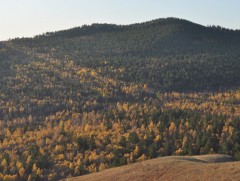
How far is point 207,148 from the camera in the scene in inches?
5650

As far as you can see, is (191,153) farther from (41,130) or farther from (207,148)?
(41,130)

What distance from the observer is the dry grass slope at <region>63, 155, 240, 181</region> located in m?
93.2

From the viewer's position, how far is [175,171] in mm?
A: 99250

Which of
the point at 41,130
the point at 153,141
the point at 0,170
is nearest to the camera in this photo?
the point at 0,170

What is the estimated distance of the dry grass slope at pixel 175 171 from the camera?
93.2 meters

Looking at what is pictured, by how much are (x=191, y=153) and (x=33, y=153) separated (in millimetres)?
48241

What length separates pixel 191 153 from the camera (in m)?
142

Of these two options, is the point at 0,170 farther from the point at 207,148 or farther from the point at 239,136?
the point at 239,136

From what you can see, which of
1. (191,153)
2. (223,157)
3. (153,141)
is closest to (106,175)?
(223,157)

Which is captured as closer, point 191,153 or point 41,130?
point 191,153

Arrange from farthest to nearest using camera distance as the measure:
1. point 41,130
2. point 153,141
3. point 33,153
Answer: point 41,130
point 153,141
point 33,153

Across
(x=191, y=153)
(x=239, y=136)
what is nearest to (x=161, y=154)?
(x=191, y=153)

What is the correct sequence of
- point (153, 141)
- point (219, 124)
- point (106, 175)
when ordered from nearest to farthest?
point (106, 175) → point (153, 141) → point (219, 124)

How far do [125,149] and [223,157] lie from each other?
135ft
